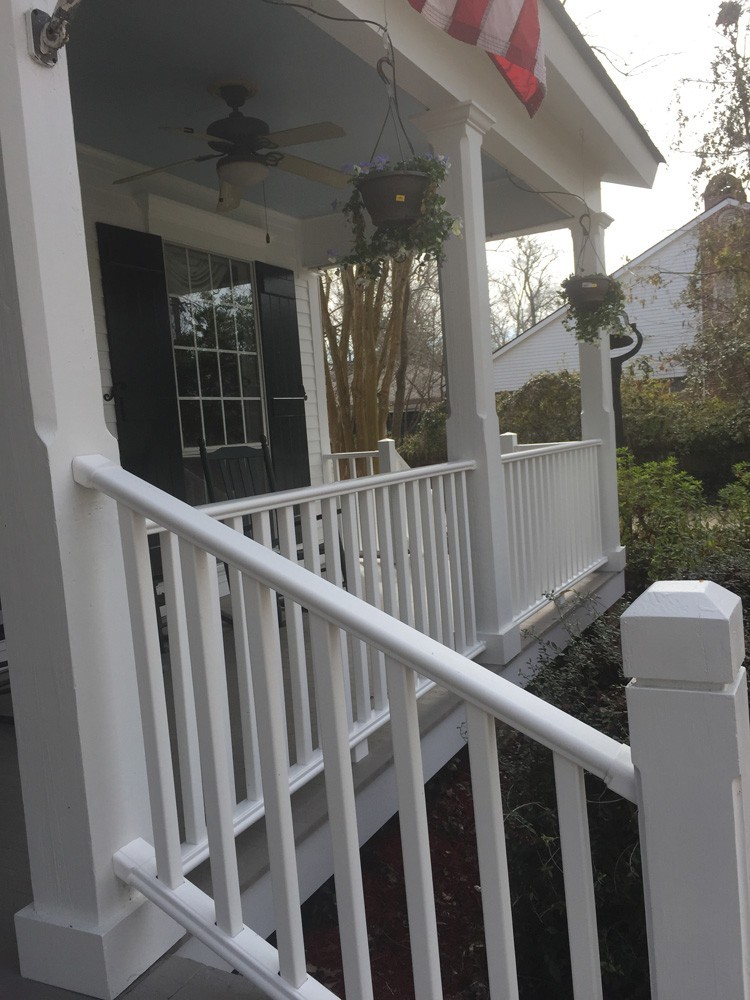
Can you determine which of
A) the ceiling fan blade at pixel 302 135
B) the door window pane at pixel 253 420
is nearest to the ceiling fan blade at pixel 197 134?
the ceiling fan blade at pixel 302 135

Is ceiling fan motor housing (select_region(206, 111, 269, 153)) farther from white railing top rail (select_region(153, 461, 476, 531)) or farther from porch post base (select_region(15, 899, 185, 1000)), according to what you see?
porch post base (select_region(15, 899, 185, 1000))

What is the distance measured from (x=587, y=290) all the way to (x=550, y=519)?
61.3 inches

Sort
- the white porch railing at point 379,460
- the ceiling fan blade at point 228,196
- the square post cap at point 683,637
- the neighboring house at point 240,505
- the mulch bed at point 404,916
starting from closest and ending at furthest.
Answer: the square post cap at point 683,637 < the neighboring house at point 240,505 < the mulch bed at point 404,916 < the ceiling fan blade at point 228,196 < the white porch railing at point 379,460

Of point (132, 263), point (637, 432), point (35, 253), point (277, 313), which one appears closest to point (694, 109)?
point (637, 432)

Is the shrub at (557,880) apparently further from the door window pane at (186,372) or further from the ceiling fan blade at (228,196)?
the door window pane at (186,372)

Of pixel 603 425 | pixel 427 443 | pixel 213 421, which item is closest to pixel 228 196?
pixel 213 421

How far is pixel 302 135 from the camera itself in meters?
3.79

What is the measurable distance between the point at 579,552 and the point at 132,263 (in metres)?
3.21

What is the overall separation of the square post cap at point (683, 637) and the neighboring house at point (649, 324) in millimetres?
16662

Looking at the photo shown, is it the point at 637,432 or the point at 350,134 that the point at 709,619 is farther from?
the point at 637,432

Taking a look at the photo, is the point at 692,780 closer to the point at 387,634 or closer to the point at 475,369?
the point at 387,634

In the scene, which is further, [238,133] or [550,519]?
[550,519]

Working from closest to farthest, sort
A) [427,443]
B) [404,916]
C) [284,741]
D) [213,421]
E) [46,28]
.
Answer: [284,741] → [46,28] → [404,916] → [213,421] → [427,443]

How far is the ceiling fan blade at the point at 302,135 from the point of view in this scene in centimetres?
373
